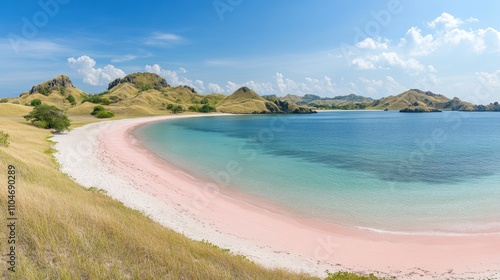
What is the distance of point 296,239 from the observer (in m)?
16.4

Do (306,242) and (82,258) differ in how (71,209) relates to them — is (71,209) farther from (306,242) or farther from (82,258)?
(306,242)

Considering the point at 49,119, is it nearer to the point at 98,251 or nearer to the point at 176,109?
the point at 98,251

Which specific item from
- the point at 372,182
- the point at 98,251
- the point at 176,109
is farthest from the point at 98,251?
the point at 176,109

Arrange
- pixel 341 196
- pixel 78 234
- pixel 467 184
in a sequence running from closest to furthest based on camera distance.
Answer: pixel 78 234
pixel 341 196
pixel 467 184

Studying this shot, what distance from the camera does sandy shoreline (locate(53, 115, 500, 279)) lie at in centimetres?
1350

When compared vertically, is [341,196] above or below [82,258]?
below

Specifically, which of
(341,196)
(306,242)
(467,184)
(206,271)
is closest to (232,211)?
(306,242)

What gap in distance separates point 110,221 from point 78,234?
171 centimetres

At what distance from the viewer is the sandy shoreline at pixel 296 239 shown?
13500mm

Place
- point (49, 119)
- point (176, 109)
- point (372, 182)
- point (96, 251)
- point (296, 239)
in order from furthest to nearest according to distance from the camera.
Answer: point (176, 109) → point (49, 119) → point (372, 182) → point (296, 239) → point (96, 251)

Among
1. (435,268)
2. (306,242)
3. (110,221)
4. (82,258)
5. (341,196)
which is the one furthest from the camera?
(341,196)

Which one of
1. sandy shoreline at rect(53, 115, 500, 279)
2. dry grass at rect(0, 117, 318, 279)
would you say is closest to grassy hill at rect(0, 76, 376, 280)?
dry grass at rect(0, 117, 318, 279)

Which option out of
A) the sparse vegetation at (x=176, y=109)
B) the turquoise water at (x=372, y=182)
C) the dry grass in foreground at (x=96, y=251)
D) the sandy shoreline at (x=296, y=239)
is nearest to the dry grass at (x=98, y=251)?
the dry grass in foreground at (x=96, y=251)

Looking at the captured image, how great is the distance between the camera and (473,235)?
1756 centimetres
